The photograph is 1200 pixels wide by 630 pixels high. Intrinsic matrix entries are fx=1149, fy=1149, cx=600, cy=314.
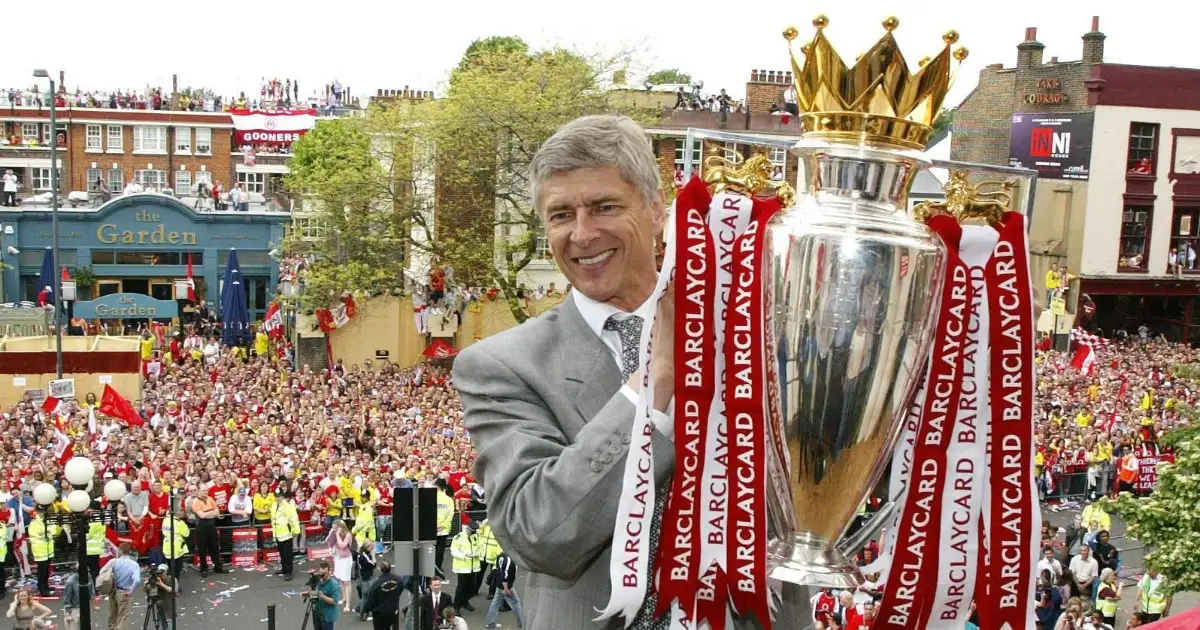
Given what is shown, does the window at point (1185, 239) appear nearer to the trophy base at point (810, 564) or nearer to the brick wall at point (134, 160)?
the trophy base at point (810, 564)

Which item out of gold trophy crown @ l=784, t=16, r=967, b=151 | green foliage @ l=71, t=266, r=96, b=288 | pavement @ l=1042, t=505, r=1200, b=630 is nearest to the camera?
gold trophy crown @ l=784, t=16, r=967, b=151

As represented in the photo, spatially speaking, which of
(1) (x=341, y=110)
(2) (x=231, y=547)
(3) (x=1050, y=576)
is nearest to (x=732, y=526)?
(3) (x=1050, y=576)

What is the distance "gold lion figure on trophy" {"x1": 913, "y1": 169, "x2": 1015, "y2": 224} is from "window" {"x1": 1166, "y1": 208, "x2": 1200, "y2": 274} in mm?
36377

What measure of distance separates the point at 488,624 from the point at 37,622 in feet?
15.3

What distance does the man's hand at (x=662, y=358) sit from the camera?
76.9 inches

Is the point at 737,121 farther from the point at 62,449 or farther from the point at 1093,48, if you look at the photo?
the point at 62,449

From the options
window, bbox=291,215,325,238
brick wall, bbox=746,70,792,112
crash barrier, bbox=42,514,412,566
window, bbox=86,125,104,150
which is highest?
brick wall, bbox=746,70,792,112

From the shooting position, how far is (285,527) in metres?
14.5

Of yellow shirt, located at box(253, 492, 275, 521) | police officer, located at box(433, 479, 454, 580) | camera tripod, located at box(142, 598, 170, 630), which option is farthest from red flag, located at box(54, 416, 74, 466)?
police officer, located at box(433, 479, 454, 580)

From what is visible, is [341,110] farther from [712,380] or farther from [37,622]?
[712,380]

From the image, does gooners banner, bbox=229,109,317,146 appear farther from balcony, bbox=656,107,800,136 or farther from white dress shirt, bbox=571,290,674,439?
white dress shirt, bbox=571,290,674,439

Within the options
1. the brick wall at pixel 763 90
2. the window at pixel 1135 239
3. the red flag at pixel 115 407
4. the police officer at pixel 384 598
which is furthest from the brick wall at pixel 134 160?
the police officer at pixel 384 598

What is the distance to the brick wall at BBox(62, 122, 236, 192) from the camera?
162ft

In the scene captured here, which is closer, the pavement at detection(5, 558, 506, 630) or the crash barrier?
the pavement at detection(5, 558, 506, 630)
